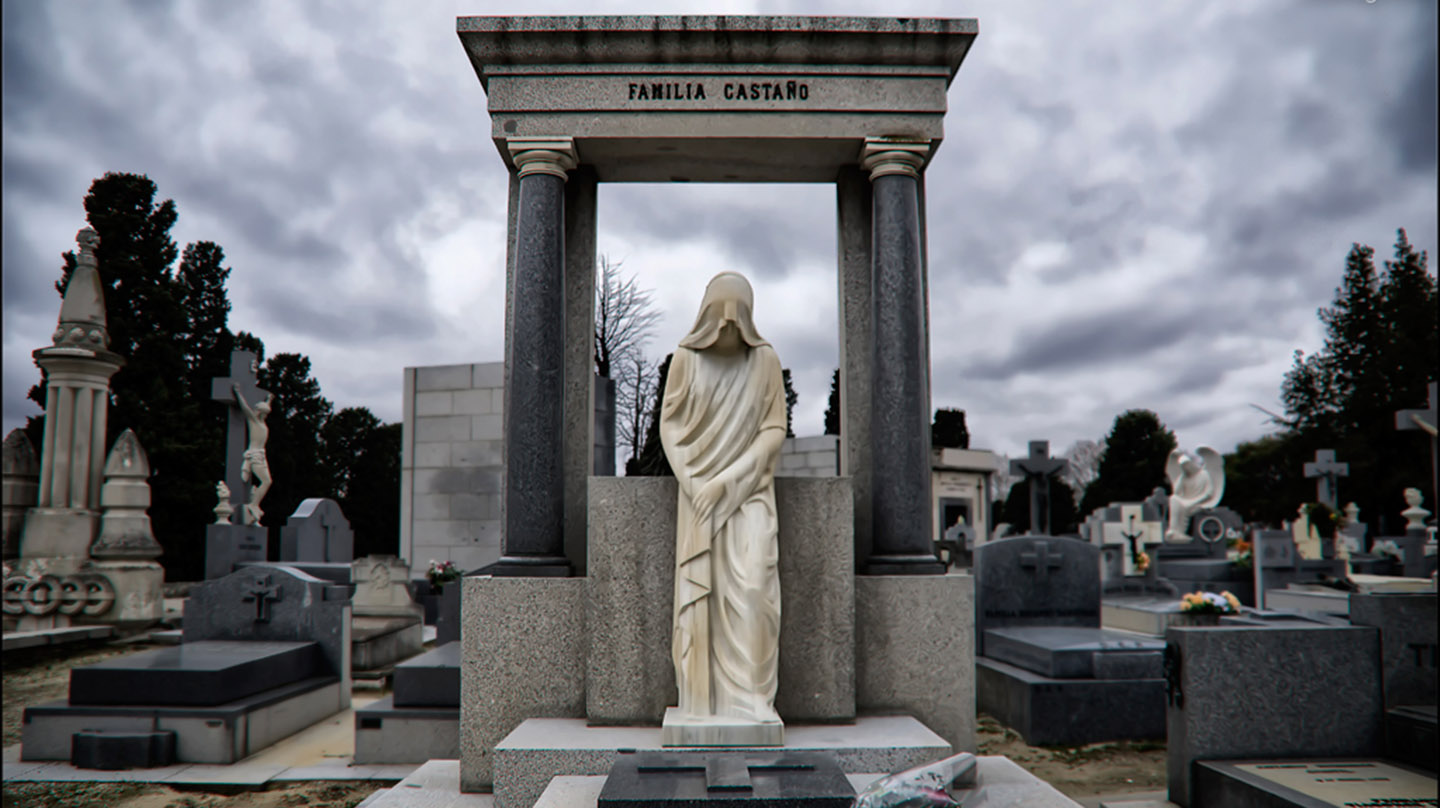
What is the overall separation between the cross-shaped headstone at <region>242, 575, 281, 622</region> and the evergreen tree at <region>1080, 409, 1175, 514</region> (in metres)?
39.5

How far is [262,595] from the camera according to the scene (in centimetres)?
750

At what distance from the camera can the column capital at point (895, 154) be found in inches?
202

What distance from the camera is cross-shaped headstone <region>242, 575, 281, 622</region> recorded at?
7.49m

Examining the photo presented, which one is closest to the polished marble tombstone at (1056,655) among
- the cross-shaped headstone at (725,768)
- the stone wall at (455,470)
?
the cross-shaped headstone at (725,768)

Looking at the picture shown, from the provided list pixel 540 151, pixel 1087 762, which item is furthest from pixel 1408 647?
pixel 540 151

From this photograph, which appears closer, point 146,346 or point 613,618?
point 613,618

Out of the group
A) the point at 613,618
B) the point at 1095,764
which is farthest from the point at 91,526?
the point at 1095,764

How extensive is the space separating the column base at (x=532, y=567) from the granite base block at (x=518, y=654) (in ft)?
0.36

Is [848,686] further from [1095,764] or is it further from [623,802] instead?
[1095,764]

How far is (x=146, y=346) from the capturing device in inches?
899

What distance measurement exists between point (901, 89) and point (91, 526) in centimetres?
1318

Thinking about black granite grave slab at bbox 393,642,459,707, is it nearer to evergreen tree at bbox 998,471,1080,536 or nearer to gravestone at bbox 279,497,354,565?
gravestone at bbox 279,497,354,565

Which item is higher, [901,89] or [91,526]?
[901,89]

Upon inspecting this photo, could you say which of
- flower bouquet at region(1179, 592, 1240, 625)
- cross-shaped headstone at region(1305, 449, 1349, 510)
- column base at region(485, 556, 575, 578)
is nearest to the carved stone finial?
column base at region(485, 556, 575, 578)
